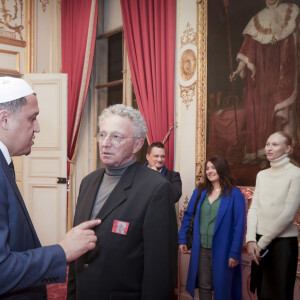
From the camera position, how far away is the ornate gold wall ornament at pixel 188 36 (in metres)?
3.96

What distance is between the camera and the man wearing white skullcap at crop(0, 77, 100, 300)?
1.12 metres

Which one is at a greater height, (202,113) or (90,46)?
(90,46)

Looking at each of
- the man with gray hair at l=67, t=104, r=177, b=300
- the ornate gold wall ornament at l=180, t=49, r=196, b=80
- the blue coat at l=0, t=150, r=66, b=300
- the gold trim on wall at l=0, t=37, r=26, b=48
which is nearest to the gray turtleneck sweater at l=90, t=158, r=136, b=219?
the man with gray hair at l=67, t=104, r=177, b=300

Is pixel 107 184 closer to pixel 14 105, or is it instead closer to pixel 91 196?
pixel 91 196

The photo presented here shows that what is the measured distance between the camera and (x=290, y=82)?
300 centimetres

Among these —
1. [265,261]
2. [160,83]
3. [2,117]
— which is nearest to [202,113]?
[160,83]

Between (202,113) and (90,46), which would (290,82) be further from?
(90,46)

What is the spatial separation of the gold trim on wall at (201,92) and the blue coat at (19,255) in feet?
8.88

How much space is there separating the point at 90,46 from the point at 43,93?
1061 mm

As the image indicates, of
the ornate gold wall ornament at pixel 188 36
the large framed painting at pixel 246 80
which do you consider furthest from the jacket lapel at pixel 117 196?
the ornate gold wall ornament at pixel 188 36

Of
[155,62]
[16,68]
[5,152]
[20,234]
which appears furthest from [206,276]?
[16,68]

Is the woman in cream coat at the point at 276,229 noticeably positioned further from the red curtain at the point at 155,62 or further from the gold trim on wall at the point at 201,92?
the red curtain at the point at 155,62

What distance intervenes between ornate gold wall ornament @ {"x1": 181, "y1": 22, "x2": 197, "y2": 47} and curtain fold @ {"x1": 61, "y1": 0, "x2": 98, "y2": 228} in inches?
73.0

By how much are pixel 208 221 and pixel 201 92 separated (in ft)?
5.14
